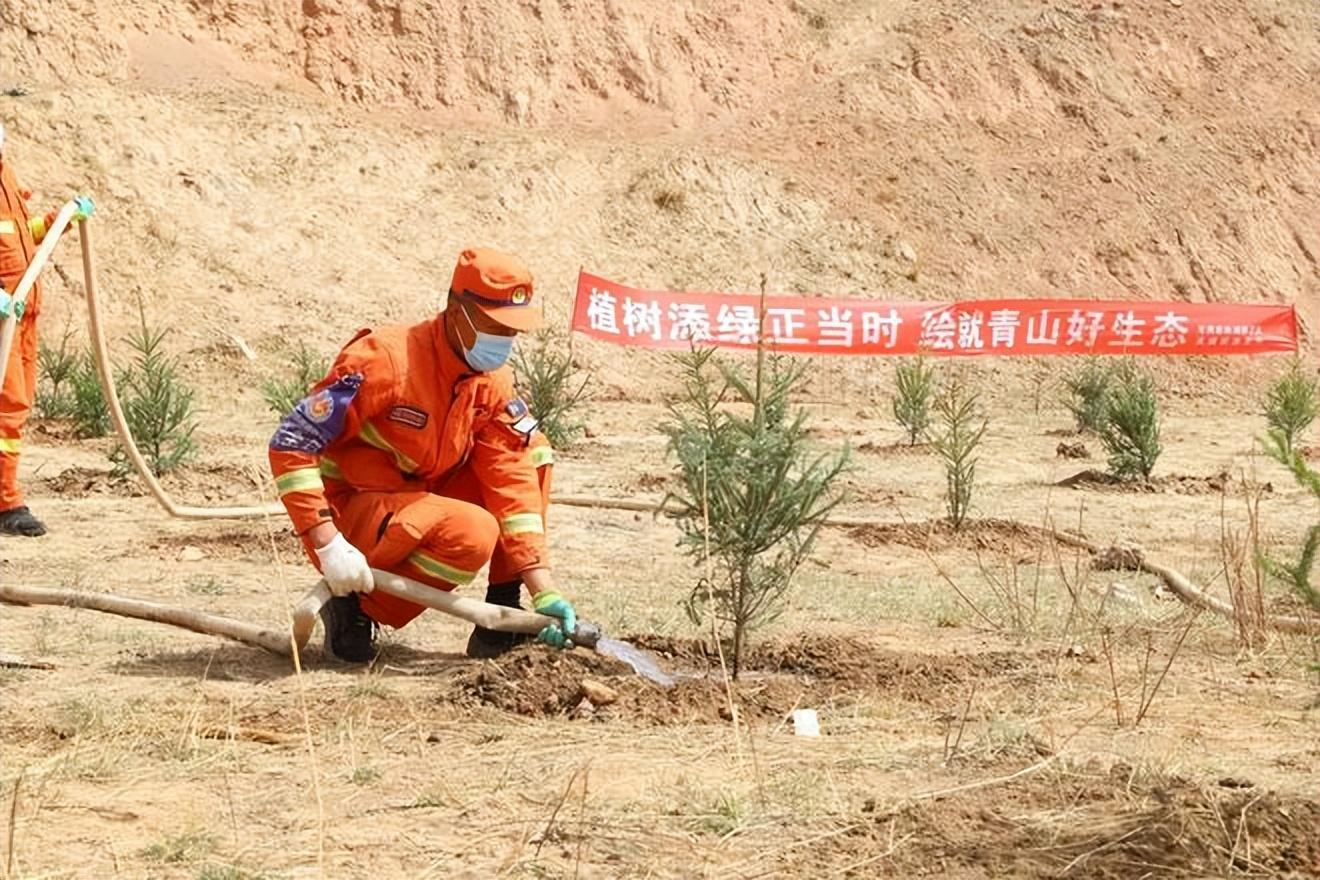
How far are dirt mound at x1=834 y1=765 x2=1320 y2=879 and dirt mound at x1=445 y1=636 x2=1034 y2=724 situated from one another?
3.68 feet

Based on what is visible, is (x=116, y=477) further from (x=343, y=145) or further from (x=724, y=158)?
(x=724, y=158)

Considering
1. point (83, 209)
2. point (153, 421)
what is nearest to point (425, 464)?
point (83, 209)

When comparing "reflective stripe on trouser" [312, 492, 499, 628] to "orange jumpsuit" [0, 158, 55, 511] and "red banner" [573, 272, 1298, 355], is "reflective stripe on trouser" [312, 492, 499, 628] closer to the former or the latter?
"orange jumpsuit" [0, 158, 55, 511]

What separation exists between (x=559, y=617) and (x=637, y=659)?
A: 27cm

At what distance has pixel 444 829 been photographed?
3.79m

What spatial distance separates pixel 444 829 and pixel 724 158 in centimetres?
1952

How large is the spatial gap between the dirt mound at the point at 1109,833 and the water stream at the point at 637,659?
1.50 meters

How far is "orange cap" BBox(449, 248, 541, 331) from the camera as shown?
5.30m

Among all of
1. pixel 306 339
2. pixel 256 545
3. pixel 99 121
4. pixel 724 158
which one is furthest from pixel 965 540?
pixel 724 158

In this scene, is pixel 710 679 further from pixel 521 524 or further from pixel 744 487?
pixel 521 524

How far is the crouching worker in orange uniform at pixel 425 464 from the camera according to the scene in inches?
207

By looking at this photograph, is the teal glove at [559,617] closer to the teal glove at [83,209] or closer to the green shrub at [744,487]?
the green shrub at [744,487]

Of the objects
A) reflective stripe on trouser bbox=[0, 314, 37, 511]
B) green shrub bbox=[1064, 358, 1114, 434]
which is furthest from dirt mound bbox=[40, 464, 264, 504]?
green shrub bbox=[1064, 358, 1114, 434]

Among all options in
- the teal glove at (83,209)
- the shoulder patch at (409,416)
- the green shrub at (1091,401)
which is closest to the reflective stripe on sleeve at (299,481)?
the shoulder patch at (409,416)
